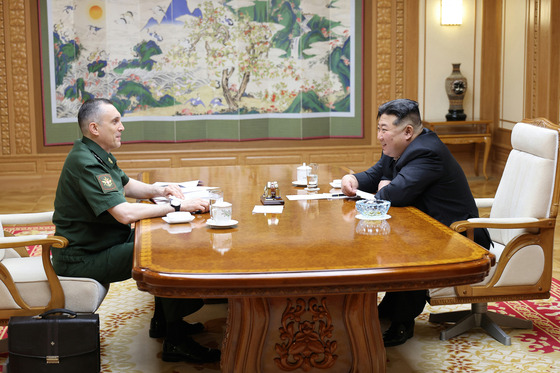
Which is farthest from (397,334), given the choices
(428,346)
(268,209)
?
(268,209)

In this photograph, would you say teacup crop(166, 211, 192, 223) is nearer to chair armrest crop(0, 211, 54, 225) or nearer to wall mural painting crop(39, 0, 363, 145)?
chair armrest crop(0, 211, 54, 225)

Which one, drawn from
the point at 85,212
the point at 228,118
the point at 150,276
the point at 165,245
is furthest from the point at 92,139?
the point at 228,118

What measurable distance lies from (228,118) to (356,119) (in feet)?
5.16

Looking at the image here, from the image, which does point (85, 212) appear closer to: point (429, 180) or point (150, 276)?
point (150, 276)

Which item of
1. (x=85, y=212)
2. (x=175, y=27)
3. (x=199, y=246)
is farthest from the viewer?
(x=175, y=27)

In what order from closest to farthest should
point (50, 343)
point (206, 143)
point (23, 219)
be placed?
point (50, 343)
point (23, 219)
point (206, 143)

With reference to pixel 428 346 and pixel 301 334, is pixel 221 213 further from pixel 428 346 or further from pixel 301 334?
pixel 428 346

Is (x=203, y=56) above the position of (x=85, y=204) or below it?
above

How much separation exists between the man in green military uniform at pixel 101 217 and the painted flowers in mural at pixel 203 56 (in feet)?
16.4

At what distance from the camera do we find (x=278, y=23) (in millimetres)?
8391

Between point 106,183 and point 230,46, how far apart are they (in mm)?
5508

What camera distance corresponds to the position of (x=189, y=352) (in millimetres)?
3277

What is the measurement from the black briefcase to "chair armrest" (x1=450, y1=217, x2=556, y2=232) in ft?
5.36

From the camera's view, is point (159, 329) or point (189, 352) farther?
point (159, 329)
